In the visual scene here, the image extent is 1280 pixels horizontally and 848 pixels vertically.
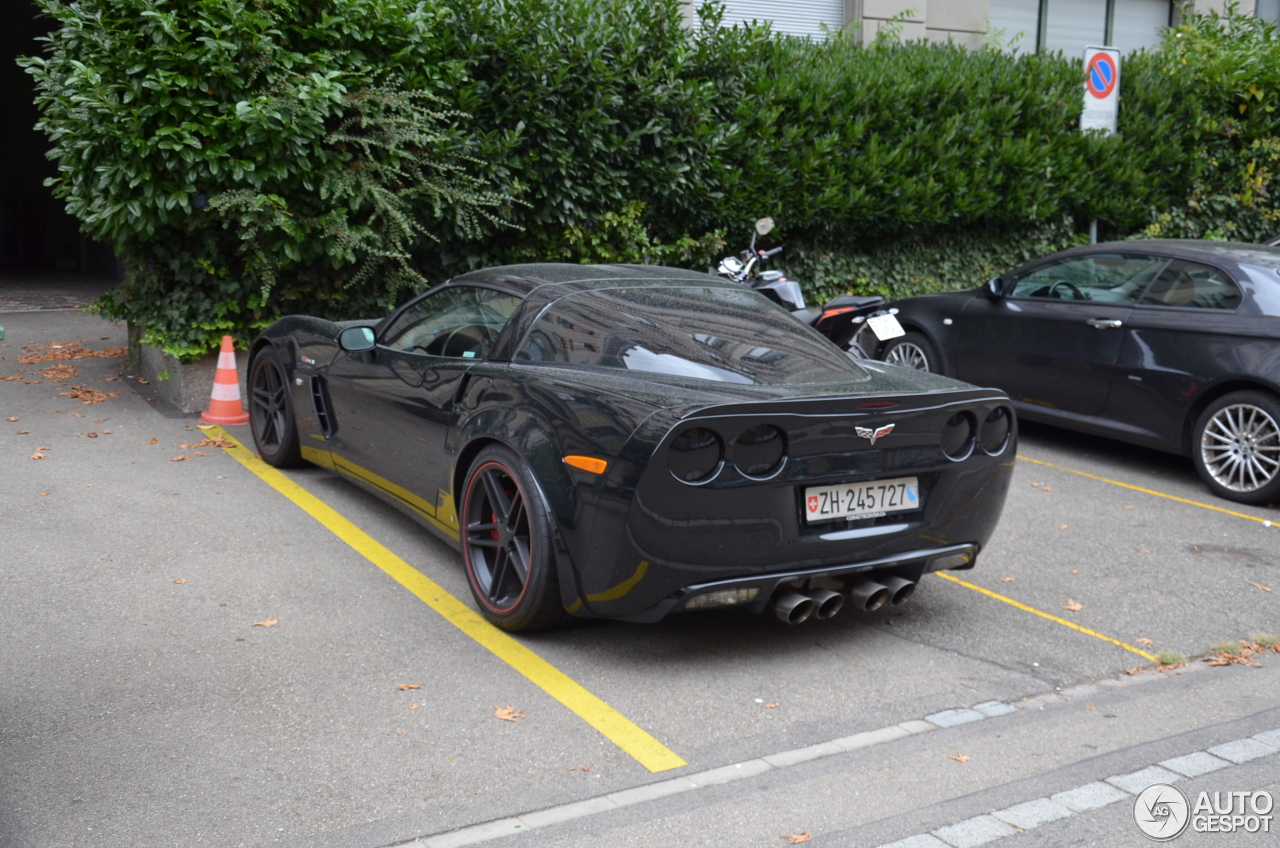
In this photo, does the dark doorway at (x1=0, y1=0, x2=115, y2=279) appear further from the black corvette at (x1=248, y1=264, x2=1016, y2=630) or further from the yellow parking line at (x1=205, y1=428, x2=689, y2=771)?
Result: the black corvette at (x1=248, y1=264, x2=1016, y2=630)

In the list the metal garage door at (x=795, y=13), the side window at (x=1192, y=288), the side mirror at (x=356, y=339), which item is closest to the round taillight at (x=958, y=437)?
the side mirror at (x=356, y=339)

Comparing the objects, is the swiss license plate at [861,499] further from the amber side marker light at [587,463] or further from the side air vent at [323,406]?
the side air vent at [323,406]

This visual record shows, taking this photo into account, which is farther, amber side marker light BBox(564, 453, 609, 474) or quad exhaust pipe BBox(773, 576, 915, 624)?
quad exhaust pipe BBox(773, 576, 915, 624)

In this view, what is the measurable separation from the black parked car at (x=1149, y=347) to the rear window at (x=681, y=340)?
10.8ft

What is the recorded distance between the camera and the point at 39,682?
3.98m

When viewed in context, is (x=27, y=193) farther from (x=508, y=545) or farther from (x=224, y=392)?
(x=508, y=545)

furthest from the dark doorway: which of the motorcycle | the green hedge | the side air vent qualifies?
the side air vent

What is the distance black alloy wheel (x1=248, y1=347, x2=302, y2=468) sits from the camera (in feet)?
21.9

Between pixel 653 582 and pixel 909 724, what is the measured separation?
99 cm

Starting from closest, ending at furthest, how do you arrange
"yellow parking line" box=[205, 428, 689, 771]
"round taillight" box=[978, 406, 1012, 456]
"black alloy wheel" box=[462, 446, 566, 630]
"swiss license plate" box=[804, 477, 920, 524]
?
"yellow parking line" box=[205, 428, 689, 771], "swiss license plate" box=[804, 477, 920, 524], "black alloy wheel" box=[462, 446, 566, 630], "round taillight" box=[978, 406, 1012, 456]

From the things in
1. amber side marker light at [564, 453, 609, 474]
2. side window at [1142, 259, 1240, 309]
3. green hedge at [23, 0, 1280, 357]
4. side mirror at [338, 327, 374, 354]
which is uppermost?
green hedge at [23, 0, 1280, 357]

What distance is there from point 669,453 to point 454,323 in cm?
188

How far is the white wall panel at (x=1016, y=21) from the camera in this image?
15555mm

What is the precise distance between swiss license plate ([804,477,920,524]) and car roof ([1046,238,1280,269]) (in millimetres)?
4138
